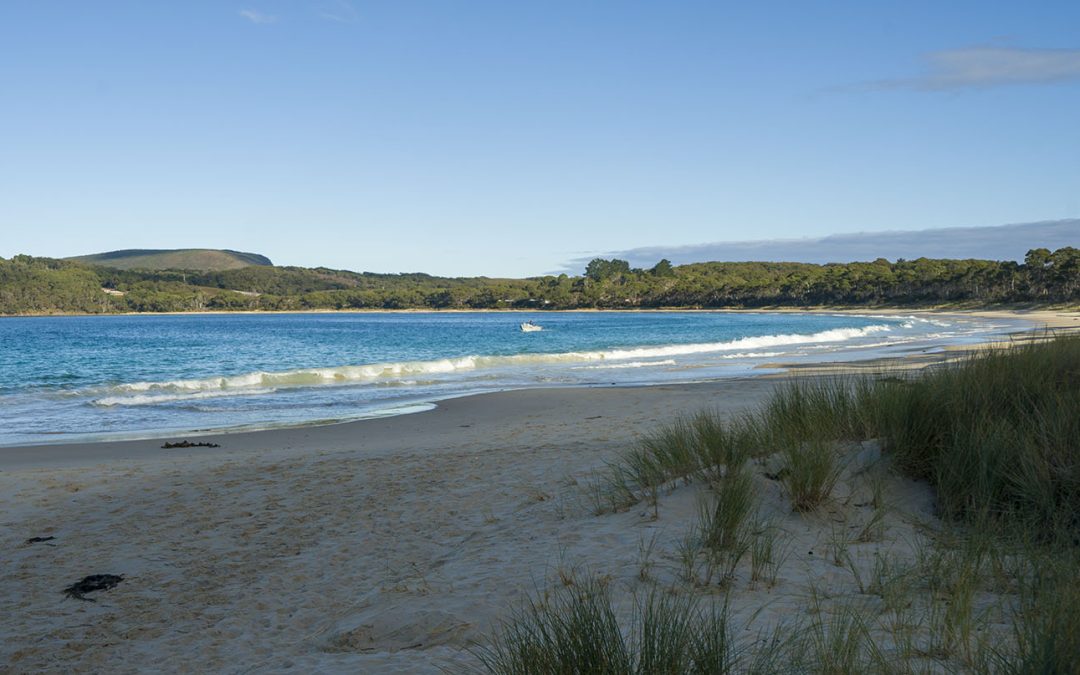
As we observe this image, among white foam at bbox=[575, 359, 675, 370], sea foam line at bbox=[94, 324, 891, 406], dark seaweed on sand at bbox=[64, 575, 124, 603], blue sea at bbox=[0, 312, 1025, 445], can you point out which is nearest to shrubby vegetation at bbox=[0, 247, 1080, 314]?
blue sea at bbox=[0, 312, 1025, 445]

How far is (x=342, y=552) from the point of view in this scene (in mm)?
6578

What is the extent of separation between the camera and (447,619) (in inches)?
185

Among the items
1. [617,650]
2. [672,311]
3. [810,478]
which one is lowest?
[672,311]

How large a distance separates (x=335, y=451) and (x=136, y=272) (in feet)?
675

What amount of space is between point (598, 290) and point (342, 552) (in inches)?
6697

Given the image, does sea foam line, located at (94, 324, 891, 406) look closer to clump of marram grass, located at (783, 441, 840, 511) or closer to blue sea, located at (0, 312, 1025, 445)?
blue sea, located at (0, 312, 1025, 445)

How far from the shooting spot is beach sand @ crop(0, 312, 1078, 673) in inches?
184

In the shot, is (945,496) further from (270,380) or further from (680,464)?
(270,380)

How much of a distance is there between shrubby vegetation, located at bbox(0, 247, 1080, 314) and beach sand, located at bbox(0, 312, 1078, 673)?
10059 centimetres

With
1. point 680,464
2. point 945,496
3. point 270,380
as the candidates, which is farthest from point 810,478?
point 270,380

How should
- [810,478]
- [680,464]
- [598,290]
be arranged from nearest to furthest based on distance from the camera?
[810,478]
[680,464]
[598,290]

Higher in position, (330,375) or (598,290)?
(598,290)

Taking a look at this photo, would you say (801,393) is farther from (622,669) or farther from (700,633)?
(622,669)

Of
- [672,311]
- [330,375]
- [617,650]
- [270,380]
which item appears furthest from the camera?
[672,311]
